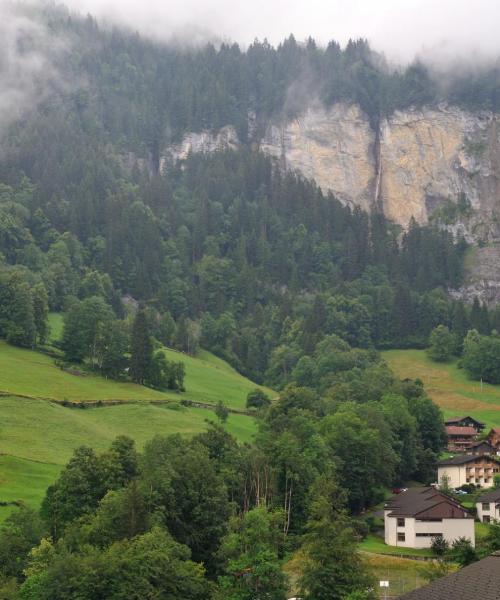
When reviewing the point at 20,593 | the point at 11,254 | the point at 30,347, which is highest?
the point at 11,254

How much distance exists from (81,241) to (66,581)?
15053cm

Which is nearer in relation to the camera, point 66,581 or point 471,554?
point 66,581

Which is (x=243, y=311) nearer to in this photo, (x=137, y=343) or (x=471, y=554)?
(x=137, y=343)

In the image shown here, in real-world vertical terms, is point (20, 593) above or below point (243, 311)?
below

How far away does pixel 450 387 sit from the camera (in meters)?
157

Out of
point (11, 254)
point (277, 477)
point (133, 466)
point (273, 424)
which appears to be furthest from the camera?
point (11, 254)

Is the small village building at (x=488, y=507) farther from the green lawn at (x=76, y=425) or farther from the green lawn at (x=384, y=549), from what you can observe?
the green lawn at (x=76, y=425)

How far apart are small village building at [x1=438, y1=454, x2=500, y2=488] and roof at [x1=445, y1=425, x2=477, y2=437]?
16.9 metres

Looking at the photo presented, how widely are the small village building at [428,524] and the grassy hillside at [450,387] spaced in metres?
58.9

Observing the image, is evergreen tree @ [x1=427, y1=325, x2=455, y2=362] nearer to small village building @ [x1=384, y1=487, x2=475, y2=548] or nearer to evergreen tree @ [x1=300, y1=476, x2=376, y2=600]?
small village building @ [x1=384, y1=487, x2=475, y2=548]

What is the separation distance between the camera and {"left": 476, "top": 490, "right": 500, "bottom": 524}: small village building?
8825 cm

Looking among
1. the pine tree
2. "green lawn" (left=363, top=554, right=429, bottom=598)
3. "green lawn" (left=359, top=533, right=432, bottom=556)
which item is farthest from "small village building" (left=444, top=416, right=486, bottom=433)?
"green lawn" (left=363, top=554, right=429, bottom=598)

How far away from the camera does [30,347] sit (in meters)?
132

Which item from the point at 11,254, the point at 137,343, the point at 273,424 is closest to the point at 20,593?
the point at 273,424
